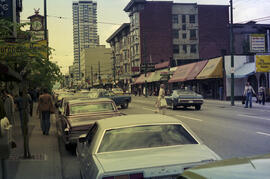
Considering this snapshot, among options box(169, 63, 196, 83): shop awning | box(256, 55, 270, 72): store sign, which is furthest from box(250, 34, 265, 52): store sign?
box(169, 63, 196, 83): shop awning

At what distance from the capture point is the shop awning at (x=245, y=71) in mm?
35219

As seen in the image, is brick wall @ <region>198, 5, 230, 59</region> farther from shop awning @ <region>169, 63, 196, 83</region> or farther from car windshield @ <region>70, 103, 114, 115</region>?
car windshield @ <region>70, 103, 114, 115</region>

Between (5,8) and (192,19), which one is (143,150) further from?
(192,19)

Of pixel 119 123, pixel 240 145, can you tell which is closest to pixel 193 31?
pixel 240 145

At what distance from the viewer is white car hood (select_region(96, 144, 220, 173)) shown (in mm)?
4102

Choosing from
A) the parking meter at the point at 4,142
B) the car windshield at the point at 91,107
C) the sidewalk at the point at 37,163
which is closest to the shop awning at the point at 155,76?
the car windshield at the point at 91,107

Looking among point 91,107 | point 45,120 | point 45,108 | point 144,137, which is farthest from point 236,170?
point 45,120

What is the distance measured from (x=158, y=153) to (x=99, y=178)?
0.94 metres

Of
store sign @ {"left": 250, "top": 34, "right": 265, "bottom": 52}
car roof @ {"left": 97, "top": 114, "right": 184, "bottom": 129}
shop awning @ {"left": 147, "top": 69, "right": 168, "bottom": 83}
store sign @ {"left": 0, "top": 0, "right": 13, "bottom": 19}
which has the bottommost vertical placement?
car roof @ {"left": 97, "top": 114, "right": 184, "bottom": 129}

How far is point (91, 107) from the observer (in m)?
10.9

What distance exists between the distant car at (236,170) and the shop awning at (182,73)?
42793 mm

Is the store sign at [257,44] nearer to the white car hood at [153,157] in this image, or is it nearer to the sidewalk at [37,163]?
the sidewalk at [37,163]

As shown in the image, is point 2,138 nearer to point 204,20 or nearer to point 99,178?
point 99,178

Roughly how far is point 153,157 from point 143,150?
45 centimetres
